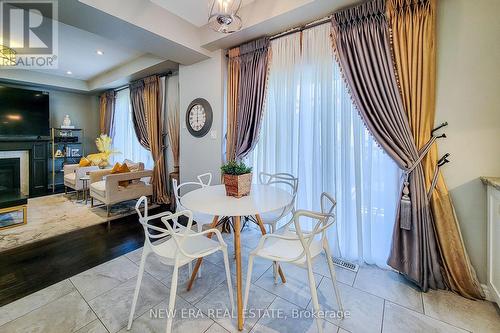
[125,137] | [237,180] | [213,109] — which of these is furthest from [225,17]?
[125,137]

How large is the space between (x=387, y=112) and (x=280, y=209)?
130 cm

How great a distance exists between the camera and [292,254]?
1.40 m

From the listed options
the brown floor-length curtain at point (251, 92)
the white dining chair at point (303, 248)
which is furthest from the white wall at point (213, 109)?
the white dining chair at point (303, 248)

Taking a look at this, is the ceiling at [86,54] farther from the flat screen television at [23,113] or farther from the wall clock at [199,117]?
the wall clock at [199,117]

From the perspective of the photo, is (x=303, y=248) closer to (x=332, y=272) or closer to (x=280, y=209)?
(x=332, y=272)

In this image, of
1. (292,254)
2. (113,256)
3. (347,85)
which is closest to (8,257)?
(113,256)

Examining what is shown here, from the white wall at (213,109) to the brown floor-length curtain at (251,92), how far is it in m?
0.34

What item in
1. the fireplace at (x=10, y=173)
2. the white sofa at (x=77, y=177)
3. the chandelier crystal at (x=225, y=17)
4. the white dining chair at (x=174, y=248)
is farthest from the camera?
the white sofa at (x=77, y=177)

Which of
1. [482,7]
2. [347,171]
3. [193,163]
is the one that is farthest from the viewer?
[193,163]

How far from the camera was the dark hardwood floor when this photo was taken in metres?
1.86

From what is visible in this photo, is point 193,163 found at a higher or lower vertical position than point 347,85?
lower

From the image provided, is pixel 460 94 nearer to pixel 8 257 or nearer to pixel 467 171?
pixel 467 171

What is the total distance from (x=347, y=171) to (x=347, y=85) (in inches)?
34.0

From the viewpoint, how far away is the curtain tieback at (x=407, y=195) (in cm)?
175
